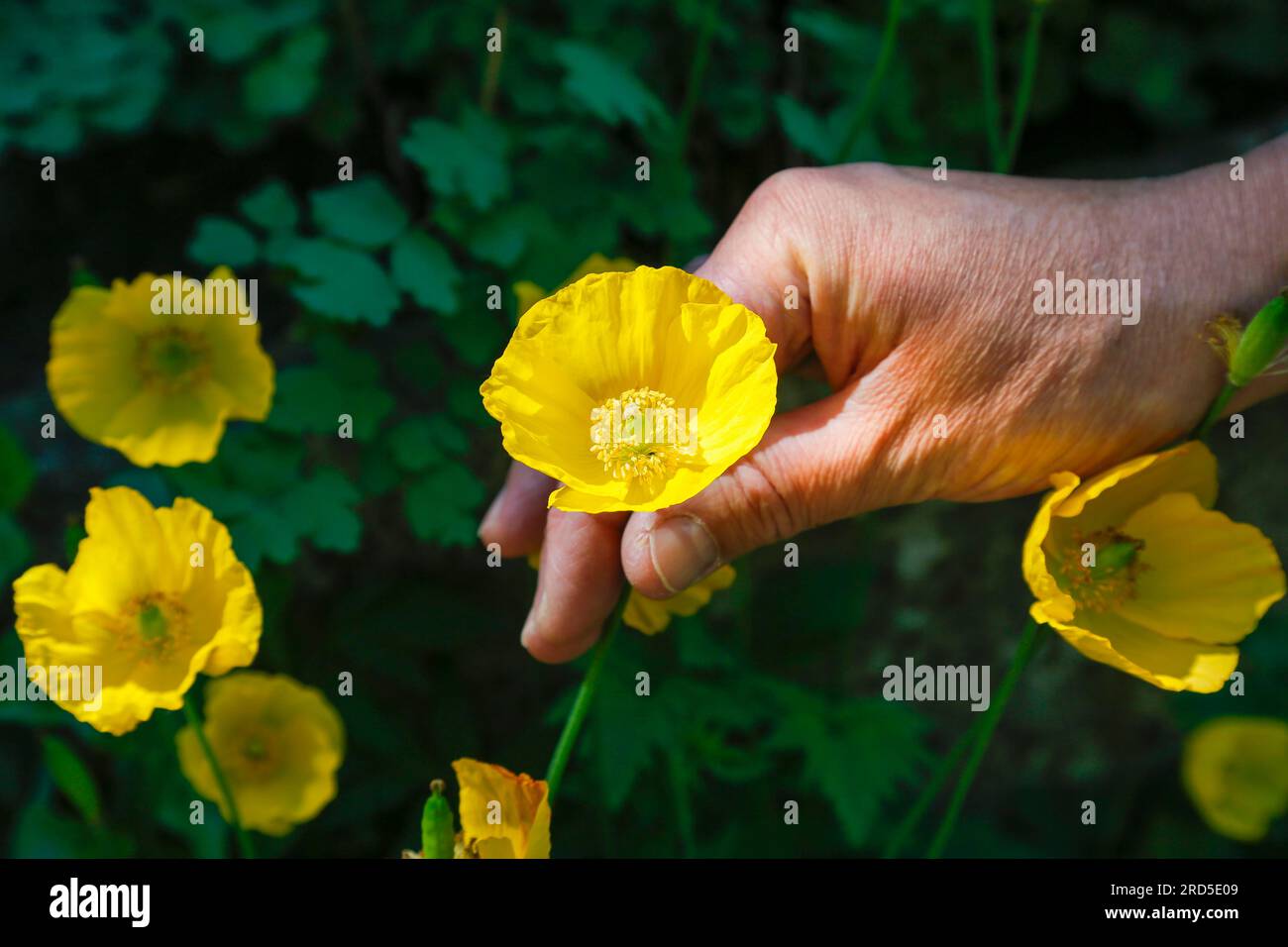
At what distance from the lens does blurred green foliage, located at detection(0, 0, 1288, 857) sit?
1.50 meters

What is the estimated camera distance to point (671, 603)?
49.0 inches

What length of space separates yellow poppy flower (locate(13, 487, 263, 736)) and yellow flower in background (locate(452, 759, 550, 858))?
11.8 inches

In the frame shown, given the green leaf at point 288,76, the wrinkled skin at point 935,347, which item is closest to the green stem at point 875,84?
the wrinkled skin at point 935,347

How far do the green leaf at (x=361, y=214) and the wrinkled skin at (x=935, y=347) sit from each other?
1.50ft

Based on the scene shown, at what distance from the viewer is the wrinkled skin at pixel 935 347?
119cm

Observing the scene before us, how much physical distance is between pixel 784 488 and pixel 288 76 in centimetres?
106

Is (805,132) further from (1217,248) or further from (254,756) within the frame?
(254,756)

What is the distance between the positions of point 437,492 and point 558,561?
0.33m

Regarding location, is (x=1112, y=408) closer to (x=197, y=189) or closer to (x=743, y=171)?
(x=743, y=171)

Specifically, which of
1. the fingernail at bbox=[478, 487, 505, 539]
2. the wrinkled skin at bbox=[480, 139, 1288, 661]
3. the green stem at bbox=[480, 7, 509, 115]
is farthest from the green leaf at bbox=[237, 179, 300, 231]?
the wrinkled skin at bbox=[480, 139, 1288, 661]

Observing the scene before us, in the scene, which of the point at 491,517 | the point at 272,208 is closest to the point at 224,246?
the point at 272,208

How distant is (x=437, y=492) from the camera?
4.83ft

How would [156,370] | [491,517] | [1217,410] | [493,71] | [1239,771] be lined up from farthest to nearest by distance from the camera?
[1239,771]
[493,71]
[156,370]
[491,517]
[1217,410]
